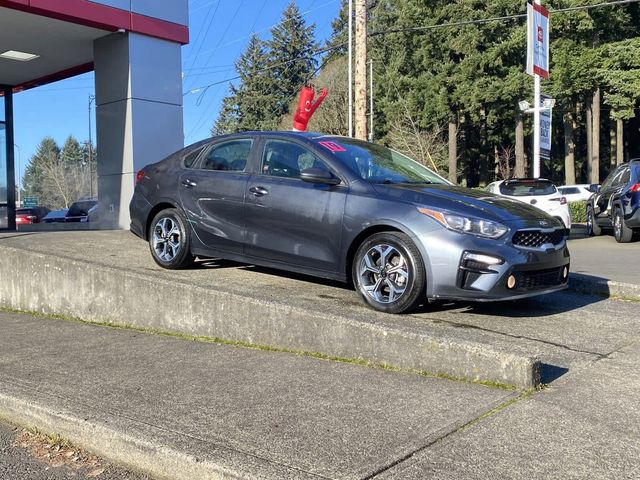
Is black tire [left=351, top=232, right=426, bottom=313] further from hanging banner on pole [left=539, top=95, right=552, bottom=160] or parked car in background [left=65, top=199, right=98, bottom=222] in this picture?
parked car in background [left=65, top=199, right=98, bottom=222]

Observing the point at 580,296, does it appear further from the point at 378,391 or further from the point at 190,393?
the point at 190,393

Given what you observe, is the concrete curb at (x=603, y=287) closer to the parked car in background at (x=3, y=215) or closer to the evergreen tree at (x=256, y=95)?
the parked car in background at (x=3, y=215)

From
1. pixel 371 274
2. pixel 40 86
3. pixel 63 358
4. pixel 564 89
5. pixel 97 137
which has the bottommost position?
pixel 63 358

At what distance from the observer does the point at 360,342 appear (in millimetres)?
4430

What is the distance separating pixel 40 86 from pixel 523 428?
56.1 feet

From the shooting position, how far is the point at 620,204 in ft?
42.6

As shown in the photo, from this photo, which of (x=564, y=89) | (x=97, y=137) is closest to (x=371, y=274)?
(x=97, y=137)

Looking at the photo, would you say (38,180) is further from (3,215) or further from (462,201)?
(462,201)

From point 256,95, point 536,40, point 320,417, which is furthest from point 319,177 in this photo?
point 256,95

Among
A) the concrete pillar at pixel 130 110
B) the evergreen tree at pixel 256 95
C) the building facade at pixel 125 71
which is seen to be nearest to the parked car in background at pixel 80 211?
A: the building facade at pixel 125 71

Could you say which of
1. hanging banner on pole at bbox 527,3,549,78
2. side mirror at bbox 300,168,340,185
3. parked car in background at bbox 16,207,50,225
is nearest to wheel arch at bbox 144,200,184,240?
side mirror at bbox 300,168,340,185

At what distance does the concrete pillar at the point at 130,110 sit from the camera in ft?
40.8

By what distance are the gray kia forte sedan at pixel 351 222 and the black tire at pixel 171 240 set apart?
0.5 inches

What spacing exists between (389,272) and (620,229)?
33.0 feet
